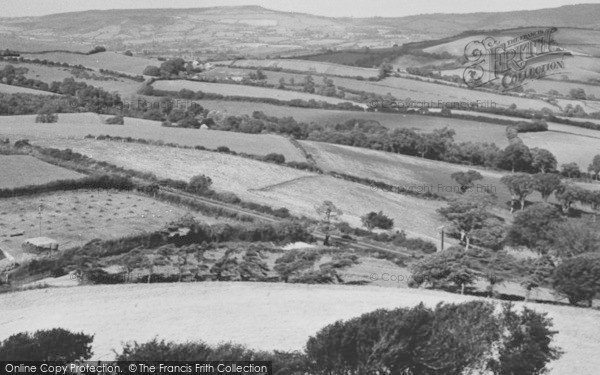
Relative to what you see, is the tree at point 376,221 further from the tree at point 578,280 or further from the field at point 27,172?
the tree at point 578,280

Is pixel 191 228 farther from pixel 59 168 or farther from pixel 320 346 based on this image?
pixel 320 346

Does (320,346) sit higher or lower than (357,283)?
higher

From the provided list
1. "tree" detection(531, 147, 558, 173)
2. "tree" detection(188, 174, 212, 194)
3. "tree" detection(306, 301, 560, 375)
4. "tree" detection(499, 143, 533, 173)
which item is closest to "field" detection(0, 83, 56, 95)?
"tree" detection(188, 174, 212, 194)

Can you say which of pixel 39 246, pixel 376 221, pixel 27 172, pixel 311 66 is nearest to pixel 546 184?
pixel 376 221

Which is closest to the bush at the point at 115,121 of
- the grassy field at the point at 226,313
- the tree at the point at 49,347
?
the grassy field at the point at 226,313

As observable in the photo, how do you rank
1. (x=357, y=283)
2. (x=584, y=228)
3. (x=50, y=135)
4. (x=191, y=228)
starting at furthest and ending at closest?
(x=50, y=135), (x=584, y=228), (x=191, y=228), (x=357, y=283)

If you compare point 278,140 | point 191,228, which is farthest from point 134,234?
point 278,140
